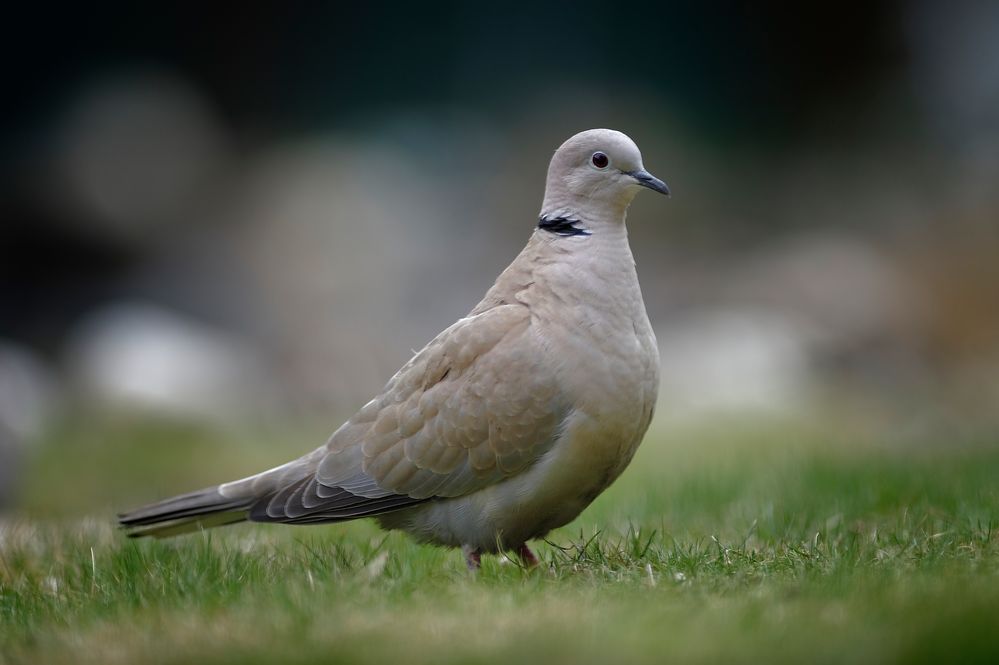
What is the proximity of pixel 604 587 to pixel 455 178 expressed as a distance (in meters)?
12.1

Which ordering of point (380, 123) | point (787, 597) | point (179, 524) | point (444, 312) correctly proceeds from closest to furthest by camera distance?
point (787, 597) < point (179, 524) < point (444, 312) < point (380, 123)

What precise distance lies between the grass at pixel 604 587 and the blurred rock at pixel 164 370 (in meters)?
4.81

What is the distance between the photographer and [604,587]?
3695 millimetres

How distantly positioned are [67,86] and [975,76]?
38.1 feet

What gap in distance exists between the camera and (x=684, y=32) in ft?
51.8

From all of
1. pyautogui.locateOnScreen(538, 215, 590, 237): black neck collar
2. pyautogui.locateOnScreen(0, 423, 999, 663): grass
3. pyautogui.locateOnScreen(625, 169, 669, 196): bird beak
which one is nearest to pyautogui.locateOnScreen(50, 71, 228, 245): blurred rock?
pyautogui.locateOnScreen(0, 423, 999, 663): grass

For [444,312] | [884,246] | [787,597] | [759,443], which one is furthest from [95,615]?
[884,246]

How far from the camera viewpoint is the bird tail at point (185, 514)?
4.72m

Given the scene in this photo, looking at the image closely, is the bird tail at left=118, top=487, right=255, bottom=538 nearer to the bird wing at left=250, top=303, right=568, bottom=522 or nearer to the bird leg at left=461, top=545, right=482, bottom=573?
the bird wing at left=250, top=303, right=568, bottom=522

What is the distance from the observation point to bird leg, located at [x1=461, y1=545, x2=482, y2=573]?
14.3 ft

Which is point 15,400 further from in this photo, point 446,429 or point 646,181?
point 646,181

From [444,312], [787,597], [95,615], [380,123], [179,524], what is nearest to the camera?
[787,597]

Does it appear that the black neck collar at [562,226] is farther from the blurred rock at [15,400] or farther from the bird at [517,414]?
the blurred rock at [15,400]

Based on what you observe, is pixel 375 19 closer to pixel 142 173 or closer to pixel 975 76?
pixel 142 173
